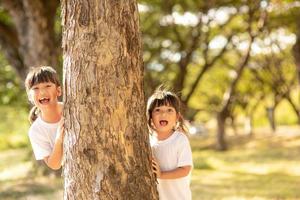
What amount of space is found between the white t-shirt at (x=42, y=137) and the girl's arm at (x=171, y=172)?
0.81m

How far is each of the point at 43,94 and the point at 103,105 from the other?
1.97ft

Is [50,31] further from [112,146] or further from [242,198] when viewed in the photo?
[112,146]

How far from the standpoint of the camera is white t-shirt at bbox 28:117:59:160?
439 centimetres

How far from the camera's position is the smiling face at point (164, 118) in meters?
4.37

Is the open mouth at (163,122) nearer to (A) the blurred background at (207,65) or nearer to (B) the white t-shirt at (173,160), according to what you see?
(B) the white t-shirt at (173,160)

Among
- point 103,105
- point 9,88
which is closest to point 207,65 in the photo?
point 9,88

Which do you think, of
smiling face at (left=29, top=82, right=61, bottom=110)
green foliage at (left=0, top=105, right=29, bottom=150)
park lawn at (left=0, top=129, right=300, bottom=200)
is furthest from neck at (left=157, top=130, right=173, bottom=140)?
green foliage at (left=0, top=105, right=29, bottom=150)

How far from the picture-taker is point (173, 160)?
4316 mm

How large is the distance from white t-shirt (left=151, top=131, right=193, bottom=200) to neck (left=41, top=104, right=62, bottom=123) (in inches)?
30.9

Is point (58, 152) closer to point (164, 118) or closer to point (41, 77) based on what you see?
point (41, 77)

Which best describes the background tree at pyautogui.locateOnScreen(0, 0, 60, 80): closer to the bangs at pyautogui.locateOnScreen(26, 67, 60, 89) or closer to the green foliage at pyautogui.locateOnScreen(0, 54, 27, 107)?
the green foliage at pyautogui.locateOnScreen(0, 54, 27, 107)

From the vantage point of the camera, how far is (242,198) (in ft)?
31.9

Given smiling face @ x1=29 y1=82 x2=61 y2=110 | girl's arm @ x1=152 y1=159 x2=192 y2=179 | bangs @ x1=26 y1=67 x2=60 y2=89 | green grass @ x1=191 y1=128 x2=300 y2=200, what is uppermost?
bangs @ x1=26 y1=67 x2=60 y2=89

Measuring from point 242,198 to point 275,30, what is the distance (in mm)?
16783
